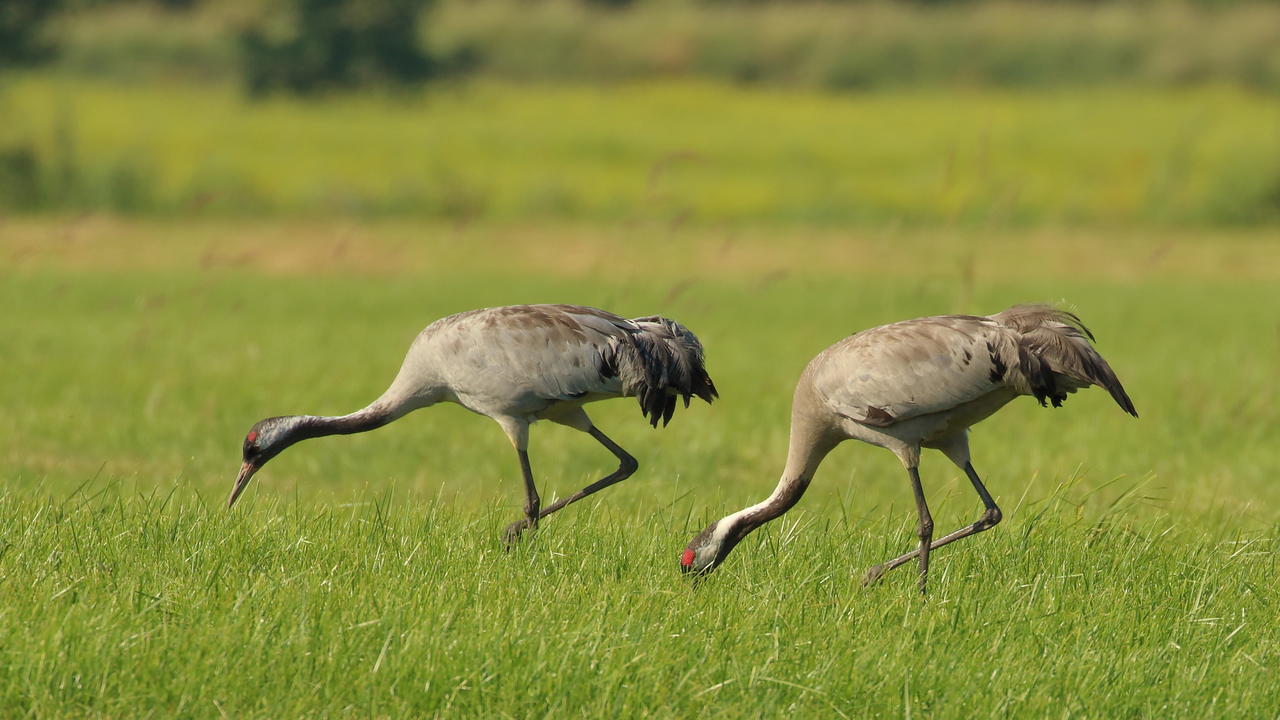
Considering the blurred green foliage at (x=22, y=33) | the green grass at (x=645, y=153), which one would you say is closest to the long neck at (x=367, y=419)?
the green grass at (x=645, y=153)

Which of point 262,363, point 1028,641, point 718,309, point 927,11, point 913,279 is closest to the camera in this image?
point 1028,641

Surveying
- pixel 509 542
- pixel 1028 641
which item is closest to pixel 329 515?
pixel 509 542

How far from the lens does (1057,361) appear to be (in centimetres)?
609

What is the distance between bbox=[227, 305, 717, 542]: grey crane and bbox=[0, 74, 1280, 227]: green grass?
17.9 meters

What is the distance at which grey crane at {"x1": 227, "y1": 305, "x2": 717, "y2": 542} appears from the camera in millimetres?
6812

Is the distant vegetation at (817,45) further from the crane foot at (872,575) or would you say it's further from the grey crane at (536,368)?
the crane foot at (872,575)

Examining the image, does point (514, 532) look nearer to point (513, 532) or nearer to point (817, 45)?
point (513, 532)

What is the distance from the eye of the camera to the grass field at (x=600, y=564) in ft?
16.9

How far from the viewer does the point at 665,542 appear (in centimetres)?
680

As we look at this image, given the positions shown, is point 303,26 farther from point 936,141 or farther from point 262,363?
point 262,363

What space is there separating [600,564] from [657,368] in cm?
88

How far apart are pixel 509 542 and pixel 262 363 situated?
27.6 ft

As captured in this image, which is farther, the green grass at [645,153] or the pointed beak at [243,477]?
the green grass at [645,153]

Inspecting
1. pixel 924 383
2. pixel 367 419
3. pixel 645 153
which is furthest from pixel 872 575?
pixel 645 153
